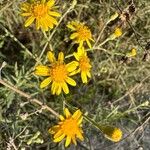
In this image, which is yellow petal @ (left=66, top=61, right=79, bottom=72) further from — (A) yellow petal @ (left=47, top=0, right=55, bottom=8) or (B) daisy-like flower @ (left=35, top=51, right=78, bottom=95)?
(A) yellow petal @ (left=47, top=0, right=55, bottom=8)

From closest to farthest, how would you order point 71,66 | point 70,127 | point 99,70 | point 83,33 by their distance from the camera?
point 70,127 → point 71,66 → point 83,33 → point 99,70

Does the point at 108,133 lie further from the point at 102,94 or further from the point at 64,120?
the point at 102,94

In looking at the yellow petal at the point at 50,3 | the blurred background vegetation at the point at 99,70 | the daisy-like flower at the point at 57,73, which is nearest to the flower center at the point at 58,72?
the daisy-like flower at the point at 57,73

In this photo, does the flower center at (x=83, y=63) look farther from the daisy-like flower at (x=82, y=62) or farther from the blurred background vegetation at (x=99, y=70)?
the blurred background vegetation at (x=99, y=70)

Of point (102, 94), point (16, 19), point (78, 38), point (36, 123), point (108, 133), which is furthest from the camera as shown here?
point (102, 94)

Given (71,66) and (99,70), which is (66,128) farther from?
(99,70)

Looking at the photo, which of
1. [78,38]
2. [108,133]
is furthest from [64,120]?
[78,38]

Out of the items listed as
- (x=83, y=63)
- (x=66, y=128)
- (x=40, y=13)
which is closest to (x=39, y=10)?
(x=40, y=13)
